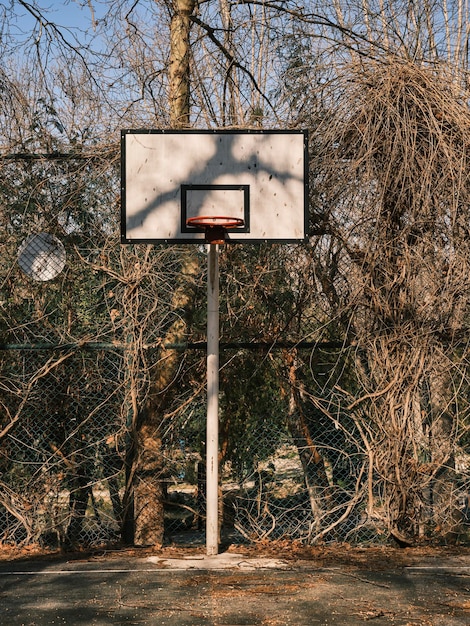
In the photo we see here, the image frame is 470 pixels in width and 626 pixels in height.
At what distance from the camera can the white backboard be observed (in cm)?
643

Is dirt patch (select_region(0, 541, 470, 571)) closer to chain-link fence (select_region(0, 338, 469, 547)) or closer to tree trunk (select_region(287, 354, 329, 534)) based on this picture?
chain-link fence (select_region(0, 338, 469, 547))

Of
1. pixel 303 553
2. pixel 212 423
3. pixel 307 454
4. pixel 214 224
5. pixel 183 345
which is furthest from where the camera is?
pixel 307 454

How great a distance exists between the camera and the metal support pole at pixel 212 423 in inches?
240

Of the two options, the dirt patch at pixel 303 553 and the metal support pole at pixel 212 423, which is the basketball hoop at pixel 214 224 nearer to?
the metal support pole at pixel 212 423

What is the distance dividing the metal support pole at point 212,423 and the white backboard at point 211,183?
0.40m

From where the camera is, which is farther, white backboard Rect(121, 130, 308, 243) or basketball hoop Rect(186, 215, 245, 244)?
white backboard Rect(121, 130, 308, 243)

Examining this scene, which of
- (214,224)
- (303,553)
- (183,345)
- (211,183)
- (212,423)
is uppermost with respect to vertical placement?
(211,183)

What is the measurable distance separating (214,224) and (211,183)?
42cm

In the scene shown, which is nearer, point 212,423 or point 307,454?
point 212,423

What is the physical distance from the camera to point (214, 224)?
6211mm

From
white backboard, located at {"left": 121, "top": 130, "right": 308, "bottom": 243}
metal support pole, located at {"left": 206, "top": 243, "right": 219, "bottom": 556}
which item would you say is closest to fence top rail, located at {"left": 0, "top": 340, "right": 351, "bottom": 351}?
metal support pole, located at {"left": 206, "top": 243, "right": 219, "bottom": 556}

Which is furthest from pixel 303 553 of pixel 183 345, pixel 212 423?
pixel 183 345

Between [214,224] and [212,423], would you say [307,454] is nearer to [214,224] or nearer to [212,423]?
[212,423]

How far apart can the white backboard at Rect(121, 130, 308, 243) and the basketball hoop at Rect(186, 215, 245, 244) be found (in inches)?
3.9
